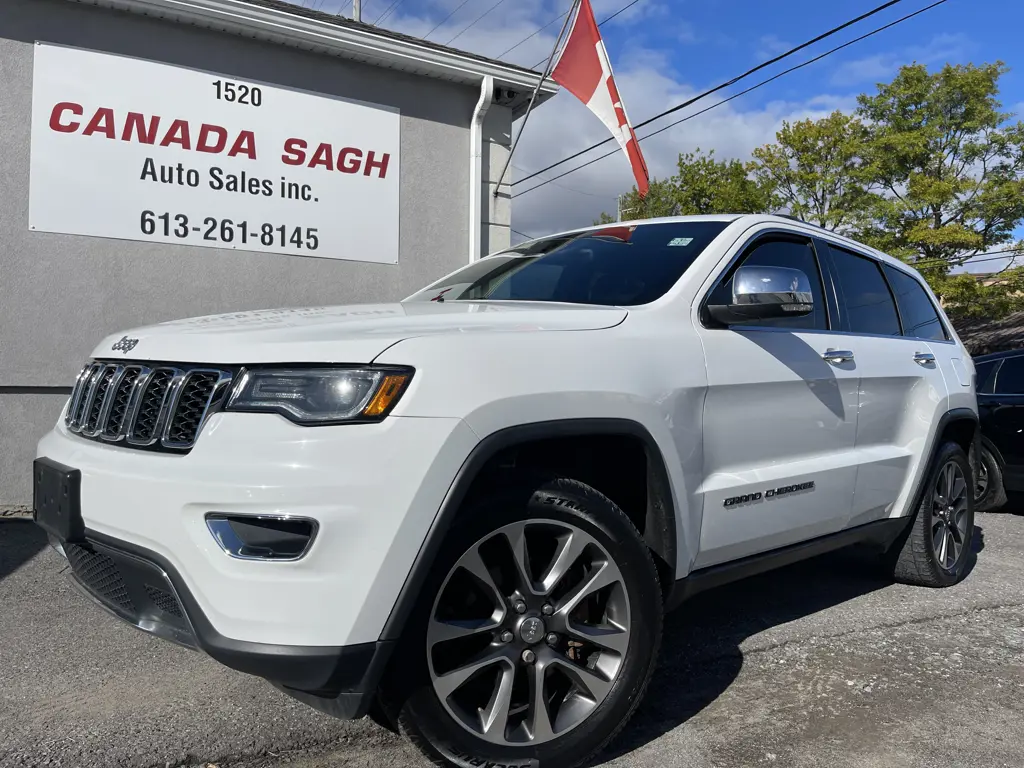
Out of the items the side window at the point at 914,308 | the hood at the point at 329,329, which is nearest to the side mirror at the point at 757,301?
the hood at the point at 329,329

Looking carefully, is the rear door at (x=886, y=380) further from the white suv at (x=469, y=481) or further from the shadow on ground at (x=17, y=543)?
the shadow on ground at (x=17, y=543)

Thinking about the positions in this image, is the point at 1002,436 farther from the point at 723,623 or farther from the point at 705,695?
the point at 705,695

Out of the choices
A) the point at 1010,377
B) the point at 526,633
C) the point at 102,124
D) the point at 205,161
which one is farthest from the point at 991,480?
the point at 102,124

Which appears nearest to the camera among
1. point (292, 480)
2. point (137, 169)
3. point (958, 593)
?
point (292, 480)

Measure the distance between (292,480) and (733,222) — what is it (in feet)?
7.29

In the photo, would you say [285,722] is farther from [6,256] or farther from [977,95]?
[977,95]

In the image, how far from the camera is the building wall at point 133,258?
241 inches

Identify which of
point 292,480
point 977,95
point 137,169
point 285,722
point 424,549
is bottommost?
point 285,722

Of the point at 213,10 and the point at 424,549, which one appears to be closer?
the point at 424,549

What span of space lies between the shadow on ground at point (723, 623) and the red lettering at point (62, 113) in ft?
18.2

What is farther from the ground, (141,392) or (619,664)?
(141,392)

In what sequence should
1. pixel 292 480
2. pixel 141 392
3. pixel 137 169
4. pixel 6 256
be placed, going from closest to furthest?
pixel 292 480
pixel 141 392
pixel 6 256
pixel 137 169

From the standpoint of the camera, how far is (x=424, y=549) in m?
2.08

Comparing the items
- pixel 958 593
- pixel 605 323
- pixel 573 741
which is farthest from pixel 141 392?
pixel 958 593
